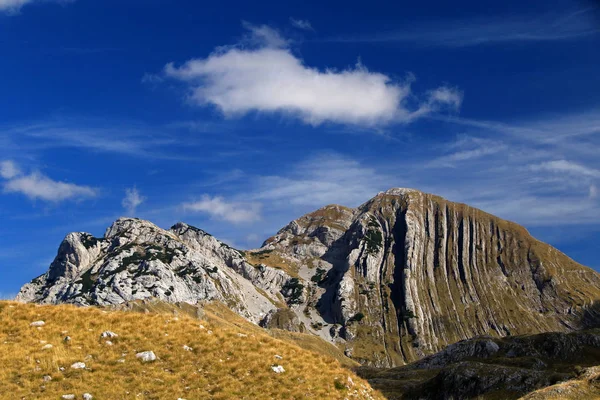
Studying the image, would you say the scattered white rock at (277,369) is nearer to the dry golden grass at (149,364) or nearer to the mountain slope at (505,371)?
the dry golden grass at (149,364)

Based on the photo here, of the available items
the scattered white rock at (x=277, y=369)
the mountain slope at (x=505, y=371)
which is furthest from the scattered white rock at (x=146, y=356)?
the mountain slope at (x=505, y=371)

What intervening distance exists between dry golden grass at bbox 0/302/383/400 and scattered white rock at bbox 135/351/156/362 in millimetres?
320

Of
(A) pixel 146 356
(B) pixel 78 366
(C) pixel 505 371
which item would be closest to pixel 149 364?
(A) pixel 146 356

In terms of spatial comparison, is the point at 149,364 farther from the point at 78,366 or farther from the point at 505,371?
the point at 505,371

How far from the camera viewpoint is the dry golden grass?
2508 centimetres

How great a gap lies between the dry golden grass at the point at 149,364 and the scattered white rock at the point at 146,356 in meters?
0.32

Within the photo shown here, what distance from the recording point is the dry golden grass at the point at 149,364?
82.3 feet

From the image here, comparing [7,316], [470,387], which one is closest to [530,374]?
[470,387]

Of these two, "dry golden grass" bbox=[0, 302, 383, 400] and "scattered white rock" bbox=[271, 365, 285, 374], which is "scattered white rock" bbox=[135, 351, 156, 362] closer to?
"dry golden grass" bbox=[0, 302, 383, 400]

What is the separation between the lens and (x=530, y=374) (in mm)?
78750

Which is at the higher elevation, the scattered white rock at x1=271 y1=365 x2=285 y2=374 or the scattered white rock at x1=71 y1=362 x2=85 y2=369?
the scattered white rock at x1=71 y1=362 x2=85 y2=369

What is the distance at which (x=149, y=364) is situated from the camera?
91.1 feet

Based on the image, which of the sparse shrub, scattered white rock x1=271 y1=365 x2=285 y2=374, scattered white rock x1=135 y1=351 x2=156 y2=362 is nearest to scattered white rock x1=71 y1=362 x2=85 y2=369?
scattered white rock x1=135 y1=351 x2=156 y2=362

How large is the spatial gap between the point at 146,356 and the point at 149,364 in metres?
0.66
